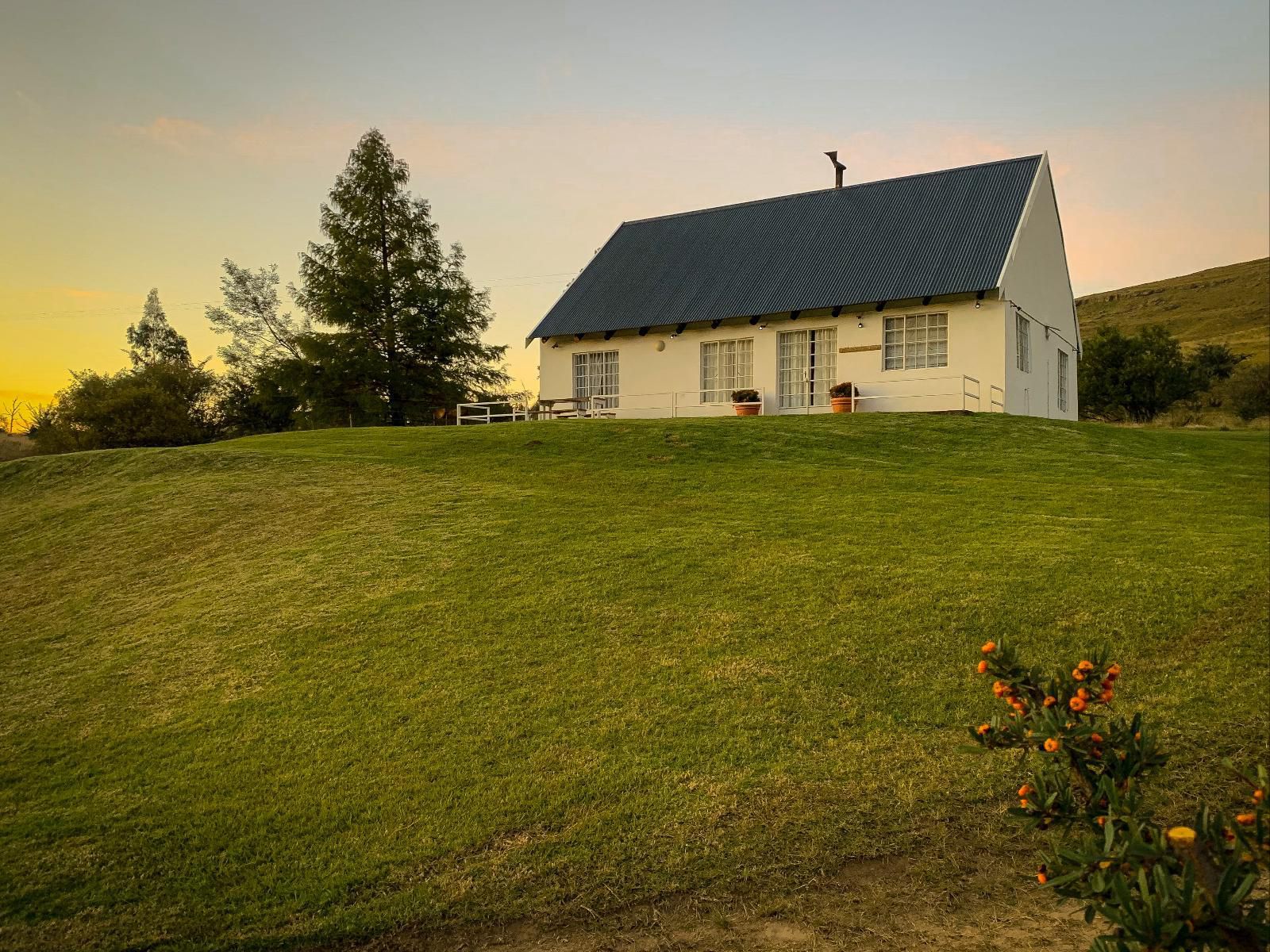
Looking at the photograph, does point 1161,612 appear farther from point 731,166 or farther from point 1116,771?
point 731,166

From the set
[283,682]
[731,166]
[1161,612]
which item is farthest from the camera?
[731,166]

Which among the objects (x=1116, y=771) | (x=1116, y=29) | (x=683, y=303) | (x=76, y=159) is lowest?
(x=1116, y=771)

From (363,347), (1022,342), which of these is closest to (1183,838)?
(1022,342)

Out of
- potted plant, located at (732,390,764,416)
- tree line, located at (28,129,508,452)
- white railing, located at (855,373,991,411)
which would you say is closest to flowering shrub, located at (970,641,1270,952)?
white railing, located at (855,373,991,411)

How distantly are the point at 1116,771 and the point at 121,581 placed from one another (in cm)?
1124

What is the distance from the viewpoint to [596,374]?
95.8 ft

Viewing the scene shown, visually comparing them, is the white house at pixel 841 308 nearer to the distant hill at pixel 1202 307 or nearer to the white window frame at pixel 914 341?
the white window frame at pixel 914 341

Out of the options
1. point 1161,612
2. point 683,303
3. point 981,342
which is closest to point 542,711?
point 1161,612

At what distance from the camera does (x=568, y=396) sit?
2953cm

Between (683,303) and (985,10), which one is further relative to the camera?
(683,303)

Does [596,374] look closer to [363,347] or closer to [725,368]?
[725,368]

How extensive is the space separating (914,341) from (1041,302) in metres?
4.99

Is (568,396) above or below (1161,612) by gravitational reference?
above

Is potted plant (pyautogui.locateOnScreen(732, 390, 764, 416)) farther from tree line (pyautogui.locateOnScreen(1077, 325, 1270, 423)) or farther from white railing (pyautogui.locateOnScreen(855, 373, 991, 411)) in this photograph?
tree line (pyautogui.locateOnScreen(1077, 325, 1270, 423))
